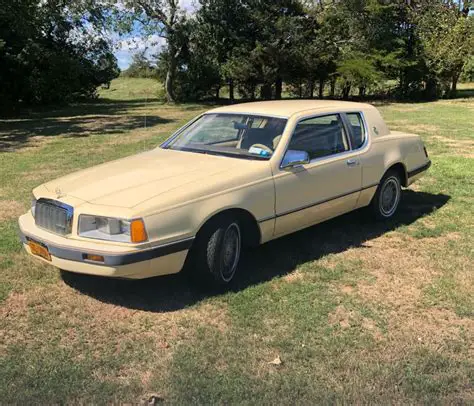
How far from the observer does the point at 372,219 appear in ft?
20.3

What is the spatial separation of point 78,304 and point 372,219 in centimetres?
356

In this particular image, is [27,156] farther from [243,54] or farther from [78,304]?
[243,54]

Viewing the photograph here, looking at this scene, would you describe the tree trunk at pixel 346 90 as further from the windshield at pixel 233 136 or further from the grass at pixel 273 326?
the windshield at pixel 233 136

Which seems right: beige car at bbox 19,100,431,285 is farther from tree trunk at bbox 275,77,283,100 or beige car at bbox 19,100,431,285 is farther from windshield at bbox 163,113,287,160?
tree trunk at bbox 275,77,283,100

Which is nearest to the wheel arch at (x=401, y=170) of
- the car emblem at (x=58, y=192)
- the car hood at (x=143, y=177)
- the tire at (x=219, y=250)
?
the car hood at (x=143, y=177)

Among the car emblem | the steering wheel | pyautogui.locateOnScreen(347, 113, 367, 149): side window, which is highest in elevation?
pyautogui.locateOnScreen(347, 113, 367, 149): side window

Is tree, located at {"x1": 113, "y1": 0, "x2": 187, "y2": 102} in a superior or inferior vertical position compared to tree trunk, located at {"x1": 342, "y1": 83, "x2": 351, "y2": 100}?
superior

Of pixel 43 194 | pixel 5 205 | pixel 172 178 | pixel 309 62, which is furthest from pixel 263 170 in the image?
pixel 309 62

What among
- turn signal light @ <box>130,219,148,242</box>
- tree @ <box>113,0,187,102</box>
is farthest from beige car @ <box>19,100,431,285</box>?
tree @ <box>113,0,187,102</box>

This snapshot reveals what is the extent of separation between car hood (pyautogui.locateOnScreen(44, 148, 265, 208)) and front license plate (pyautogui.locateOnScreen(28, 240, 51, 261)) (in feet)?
1.41

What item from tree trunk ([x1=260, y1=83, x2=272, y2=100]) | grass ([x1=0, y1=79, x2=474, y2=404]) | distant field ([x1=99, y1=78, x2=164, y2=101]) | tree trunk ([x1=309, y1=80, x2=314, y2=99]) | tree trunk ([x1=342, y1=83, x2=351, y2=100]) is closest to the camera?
grass ([x1=0, y1=79, x2=474, y2=404])

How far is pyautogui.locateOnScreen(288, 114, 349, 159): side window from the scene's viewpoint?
5.09 metres

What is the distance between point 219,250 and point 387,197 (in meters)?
2.90

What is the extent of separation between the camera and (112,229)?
384cm
